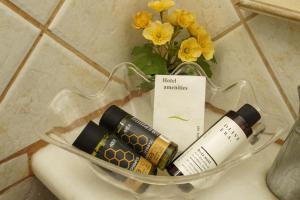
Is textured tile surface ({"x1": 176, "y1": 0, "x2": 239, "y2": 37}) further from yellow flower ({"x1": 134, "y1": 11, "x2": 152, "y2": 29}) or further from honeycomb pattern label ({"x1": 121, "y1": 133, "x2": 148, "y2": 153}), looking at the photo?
honeycomb pattern label ({"x1": 121, "y1": 133, "x2": 148, "y2": 153})

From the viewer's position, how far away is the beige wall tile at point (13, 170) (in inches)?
17.7

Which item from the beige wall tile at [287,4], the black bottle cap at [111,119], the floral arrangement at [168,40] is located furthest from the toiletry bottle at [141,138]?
the beige wall tile at [287,4]

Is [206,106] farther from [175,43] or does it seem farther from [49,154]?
[49,154]

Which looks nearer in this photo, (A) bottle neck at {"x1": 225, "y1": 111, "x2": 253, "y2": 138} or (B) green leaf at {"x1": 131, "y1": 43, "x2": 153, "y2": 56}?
(A) bottle neck at {"x1": 225, "y1": 111, "x2": 253, "y2": 138}

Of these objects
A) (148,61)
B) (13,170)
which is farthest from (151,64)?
(13,170)

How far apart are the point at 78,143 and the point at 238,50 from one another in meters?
0.26

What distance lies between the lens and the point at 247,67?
50 centimetres

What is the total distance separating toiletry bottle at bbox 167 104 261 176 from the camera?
0.40 metres

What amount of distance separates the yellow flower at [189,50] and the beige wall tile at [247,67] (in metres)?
0.05

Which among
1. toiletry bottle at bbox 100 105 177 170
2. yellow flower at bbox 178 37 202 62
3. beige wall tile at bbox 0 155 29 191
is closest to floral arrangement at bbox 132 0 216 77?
yellow flower at bbox 178 37 202 62

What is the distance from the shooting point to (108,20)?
1.59 feet

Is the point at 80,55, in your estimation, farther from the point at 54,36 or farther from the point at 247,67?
the point at 247,67

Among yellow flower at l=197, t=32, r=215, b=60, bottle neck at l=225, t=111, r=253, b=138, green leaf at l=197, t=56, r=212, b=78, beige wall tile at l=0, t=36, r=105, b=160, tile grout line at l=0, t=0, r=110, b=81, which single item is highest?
yellow flower at l=197, t=32, r=215, b=60

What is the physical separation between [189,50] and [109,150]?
0.19 meters
